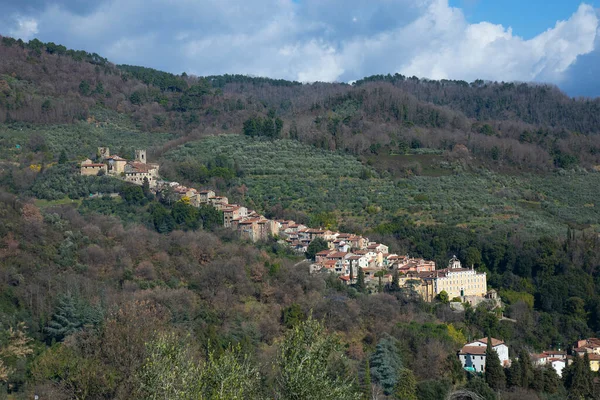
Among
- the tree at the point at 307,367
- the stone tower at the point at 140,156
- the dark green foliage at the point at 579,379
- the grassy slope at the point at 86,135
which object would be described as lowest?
the dark green foliage at the point at 579,379

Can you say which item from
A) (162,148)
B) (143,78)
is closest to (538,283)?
(162,148)

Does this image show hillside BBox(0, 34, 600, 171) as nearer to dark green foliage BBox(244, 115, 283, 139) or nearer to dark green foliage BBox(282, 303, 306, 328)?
dark green foliage BBox(244, 115, 283, 139)

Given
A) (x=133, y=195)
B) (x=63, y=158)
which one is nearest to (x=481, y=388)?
(x=133, y=195)

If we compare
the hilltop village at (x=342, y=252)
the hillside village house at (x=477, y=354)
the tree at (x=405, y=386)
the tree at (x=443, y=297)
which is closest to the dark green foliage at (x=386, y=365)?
the tree at (x=405, y=386)

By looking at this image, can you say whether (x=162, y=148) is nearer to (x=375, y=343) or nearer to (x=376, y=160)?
(x=376, y=160)

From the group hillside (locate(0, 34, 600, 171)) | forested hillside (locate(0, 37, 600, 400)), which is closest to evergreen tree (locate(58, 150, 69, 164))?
forested hillside (locate(0, 37, 600, 400))

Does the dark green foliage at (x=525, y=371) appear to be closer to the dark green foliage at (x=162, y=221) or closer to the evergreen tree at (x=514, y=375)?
the evergreen tree at (x=514, y=375)
